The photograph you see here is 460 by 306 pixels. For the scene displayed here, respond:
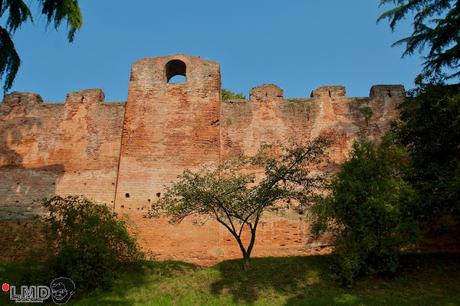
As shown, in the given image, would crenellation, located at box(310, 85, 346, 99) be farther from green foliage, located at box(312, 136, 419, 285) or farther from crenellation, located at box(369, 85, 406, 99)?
green foliage, located at box(312, 136, 419, 285)

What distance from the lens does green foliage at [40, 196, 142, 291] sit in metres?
10.4

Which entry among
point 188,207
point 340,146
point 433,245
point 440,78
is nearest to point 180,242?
point 188,207

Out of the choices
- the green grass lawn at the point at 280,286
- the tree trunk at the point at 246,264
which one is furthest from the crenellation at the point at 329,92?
the tree trunk at the point at 246,264

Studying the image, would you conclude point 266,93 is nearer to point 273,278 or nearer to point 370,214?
point 370,214

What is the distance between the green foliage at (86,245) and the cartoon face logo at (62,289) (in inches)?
5.1

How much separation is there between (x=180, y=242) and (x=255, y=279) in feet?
10.7

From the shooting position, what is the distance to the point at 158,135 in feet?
48.8

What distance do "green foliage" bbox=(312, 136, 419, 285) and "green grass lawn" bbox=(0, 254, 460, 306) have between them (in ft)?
1.57

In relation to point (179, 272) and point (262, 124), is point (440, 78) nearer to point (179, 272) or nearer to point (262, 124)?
point (262, 124)

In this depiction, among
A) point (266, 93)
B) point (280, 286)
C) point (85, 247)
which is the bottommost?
point (280, 286)

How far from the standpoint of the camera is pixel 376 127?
15.2 meters

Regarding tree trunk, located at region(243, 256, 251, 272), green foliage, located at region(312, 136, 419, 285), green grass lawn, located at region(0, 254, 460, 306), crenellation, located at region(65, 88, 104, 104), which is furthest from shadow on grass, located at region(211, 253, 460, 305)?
crenellation, located at region(65, 88, 104, 104)

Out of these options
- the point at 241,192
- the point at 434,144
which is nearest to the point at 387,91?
the point at 434,144

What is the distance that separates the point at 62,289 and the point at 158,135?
613 centimetres
